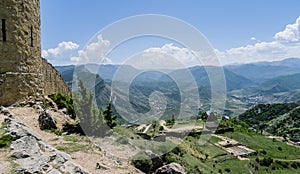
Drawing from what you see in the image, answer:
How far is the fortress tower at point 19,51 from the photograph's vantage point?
16.0 meters

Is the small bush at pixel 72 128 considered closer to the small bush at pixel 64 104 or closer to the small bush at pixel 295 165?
the small bush at pixel 64 104

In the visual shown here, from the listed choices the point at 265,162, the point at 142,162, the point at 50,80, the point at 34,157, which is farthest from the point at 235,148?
the point at 34,157

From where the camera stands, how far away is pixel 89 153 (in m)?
13.0

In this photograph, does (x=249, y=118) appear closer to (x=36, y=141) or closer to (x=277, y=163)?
(x=277, y=163)

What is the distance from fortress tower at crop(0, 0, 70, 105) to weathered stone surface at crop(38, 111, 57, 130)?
2.21 meters

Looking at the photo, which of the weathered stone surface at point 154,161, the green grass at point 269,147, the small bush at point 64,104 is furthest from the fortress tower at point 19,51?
the green grass at point 269,147

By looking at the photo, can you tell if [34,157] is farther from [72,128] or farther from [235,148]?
[235,148]

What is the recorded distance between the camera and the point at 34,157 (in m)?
9.19

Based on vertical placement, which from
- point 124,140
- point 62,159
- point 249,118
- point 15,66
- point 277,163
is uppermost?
point 15,66

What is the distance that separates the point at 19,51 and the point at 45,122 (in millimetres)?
4537

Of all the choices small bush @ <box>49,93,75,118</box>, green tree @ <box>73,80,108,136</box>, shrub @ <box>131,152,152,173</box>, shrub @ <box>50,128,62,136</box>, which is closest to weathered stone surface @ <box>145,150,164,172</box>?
shrub @ <box>131,152,152,173</box>

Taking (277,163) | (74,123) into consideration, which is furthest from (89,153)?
(277,163)

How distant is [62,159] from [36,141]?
1.62m

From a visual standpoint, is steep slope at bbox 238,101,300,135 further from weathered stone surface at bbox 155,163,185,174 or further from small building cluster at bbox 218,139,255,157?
weathered stone surface at bbox 155,163,185,174
